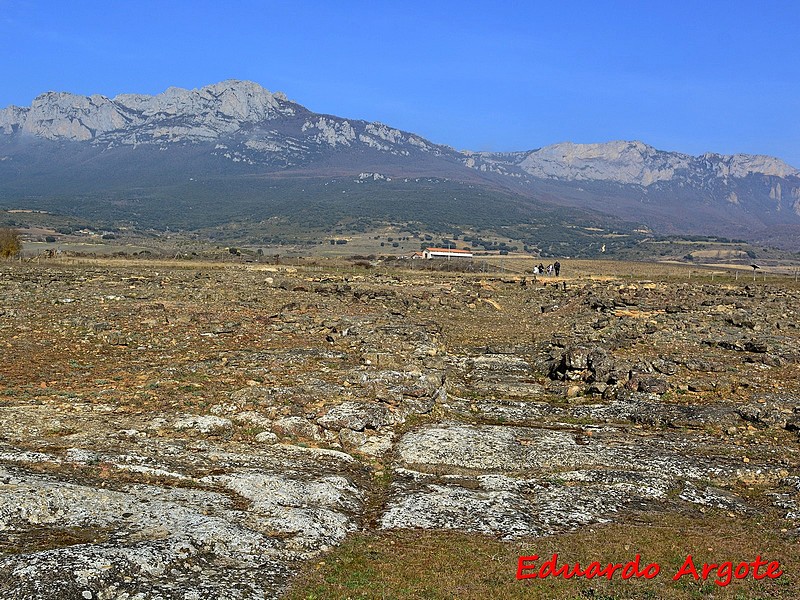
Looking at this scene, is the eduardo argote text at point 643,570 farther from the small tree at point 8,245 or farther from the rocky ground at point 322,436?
the small tree at point 8,245

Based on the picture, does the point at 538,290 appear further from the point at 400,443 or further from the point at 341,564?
the point at 341,564

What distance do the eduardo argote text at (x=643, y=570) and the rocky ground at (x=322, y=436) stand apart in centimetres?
190

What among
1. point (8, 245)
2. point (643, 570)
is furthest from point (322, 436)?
point (8, 245)

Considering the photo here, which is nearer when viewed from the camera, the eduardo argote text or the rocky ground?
the eduardo argote text

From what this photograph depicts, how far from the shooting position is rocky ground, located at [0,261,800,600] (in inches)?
524

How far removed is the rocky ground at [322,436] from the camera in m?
13.3

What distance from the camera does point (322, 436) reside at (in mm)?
21469

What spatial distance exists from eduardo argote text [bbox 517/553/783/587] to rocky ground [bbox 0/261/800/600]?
1903mm

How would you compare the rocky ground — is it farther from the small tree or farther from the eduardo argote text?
the small tree

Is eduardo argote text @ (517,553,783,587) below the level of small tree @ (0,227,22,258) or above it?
below

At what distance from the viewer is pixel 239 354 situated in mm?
31203

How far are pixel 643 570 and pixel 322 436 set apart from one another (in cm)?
1047

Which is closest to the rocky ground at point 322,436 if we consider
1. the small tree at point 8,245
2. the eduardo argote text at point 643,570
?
the eduardo argote text at point 643,570

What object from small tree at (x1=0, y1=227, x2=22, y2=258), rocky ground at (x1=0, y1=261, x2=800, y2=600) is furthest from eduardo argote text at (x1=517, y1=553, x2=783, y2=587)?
small tree at (x1=0, y1=227, x2=22, y2=258)
